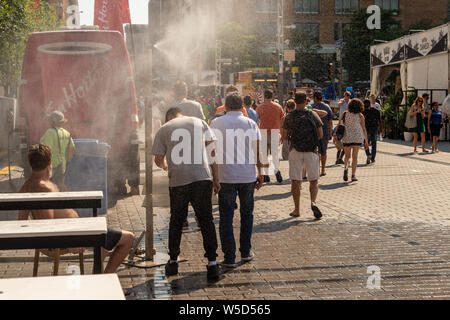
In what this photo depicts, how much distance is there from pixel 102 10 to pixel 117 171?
17.7 ft

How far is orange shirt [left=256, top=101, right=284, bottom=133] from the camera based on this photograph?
47.4 ft

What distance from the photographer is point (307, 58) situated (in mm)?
71188

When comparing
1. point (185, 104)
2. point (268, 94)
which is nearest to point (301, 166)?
point (185, 104)

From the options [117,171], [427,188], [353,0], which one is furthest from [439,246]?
[353,0]

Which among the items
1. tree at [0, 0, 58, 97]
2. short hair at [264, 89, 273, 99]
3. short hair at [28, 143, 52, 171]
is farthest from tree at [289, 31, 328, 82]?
short hair at [28, 143, 52, 171]

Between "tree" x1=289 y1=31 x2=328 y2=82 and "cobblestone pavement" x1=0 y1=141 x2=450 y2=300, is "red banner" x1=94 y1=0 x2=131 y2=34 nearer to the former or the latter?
"cobblestone pavement" x1=0 y1=141 x2=450 y2=300

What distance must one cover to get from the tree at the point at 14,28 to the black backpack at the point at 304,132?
15.2 m

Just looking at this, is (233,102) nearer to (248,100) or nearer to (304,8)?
(248,100)

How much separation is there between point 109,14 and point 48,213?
36.9 ft

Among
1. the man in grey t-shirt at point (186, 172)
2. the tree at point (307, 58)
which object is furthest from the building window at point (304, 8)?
the man in grey t-shirt at point (186, 172)

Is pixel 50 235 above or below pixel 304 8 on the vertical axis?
below

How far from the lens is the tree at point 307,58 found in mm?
71125

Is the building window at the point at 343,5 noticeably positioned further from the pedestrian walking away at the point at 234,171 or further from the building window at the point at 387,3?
the pedestrian walking away at the point at 234,171

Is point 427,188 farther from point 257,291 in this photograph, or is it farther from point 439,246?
point 257,291
